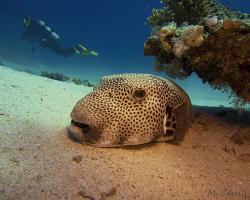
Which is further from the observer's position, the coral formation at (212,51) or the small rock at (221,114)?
the small rock at (221,114)

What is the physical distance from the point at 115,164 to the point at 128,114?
75 cm

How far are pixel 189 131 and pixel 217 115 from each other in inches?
45.7

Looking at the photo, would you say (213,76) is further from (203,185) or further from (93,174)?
(93,174)

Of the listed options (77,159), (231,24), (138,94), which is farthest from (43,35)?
(77,159)

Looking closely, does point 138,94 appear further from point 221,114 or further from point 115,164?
point 221,114

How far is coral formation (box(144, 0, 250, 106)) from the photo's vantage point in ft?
16.4

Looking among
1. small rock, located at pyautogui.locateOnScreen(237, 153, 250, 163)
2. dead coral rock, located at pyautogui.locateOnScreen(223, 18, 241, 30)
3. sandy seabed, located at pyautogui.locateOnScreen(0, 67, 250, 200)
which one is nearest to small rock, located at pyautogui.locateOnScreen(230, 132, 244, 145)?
sandy seabed, located at pyautogui.locateOnScreen(0, 67, 250, 200)

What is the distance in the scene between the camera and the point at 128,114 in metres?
4.39

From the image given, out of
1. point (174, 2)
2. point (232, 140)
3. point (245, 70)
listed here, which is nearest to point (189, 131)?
point (232, 140)

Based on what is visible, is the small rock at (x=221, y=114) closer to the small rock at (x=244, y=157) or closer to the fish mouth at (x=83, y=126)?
the small rock at (x=244, y=157)

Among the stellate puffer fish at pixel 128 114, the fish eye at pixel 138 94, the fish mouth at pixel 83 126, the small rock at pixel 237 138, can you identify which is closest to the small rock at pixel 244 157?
the small rock at pixel 237 138

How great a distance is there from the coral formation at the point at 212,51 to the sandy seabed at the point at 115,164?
0.88 meters

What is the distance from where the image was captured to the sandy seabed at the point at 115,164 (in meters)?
3.42

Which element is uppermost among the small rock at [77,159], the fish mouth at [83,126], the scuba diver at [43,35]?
the scuba diver at [43,35]
